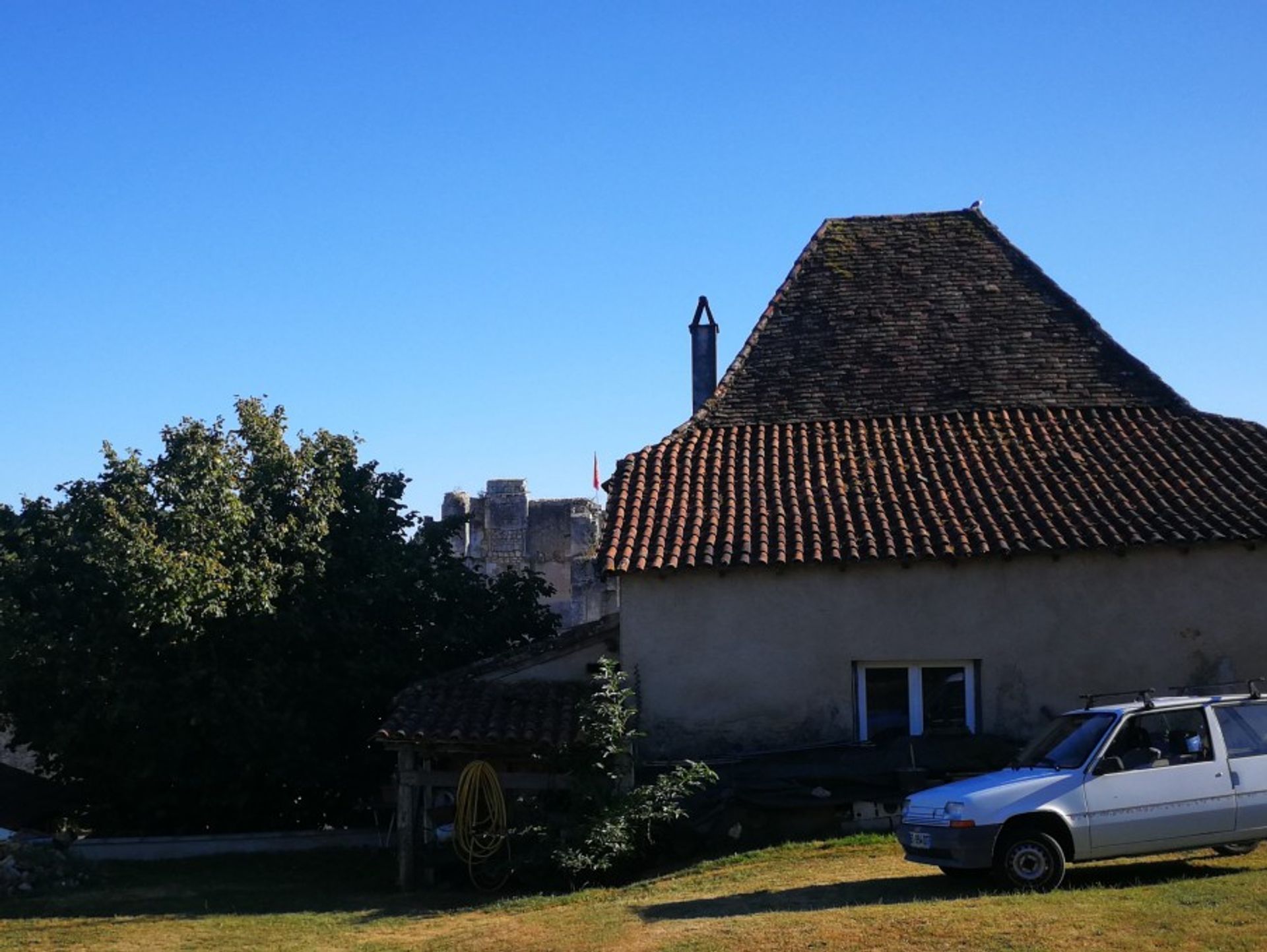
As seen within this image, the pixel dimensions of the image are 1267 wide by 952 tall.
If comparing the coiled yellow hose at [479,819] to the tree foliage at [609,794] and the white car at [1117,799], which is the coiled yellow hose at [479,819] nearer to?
the tree foliage at [609,794]

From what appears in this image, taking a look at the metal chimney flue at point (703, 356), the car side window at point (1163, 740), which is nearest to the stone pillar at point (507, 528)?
the metal chimney flue at point (703, 356)

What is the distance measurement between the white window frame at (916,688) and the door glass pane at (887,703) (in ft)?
0.14

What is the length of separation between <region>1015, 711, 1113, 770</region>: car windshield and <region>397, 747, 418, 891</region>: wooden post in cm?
733

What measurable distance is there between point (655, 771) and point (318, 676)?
5762 millimetres

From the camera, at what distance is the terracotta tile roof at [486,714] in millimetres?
16156

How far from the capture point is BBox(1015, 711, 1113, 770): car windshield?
40.0ft

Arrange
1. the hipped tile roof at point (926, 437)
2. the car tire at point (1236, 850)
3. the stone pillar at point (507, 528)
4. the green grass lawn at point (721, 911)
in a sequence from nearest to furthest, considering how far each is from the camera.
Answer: the green grass lawn at point (721, 911), the car tire at point (1236, 850), the hipped tile roof at point (926, 437), the stone pillar at point (507, 528)

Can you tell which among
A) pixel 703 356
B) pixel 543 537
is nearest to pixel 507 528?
pixel 543 537

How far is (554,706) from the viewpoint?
1689cm

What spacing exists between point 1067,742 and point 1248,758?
4.99 feet

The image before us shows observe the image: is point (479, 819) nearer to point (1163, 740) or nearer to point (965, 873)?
point (965, 873)

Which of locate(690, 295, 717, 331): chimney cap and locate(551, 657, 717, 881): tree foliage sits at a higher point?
locate(690, 295, 717, 331): chimney cap

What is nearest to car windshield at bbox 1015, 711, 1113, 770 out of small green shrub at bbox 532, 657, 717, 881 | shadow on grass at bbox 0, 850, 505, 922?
small green shrub at bbox 532, 657, 717, 881

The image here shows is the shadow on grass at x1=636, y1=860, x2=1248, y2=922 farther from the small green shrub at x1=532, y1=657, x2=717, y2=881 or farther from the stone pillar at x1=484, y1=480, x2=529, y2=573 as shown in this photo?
the stone pillar at x1=484, y1=480, x2=529, y2=573
